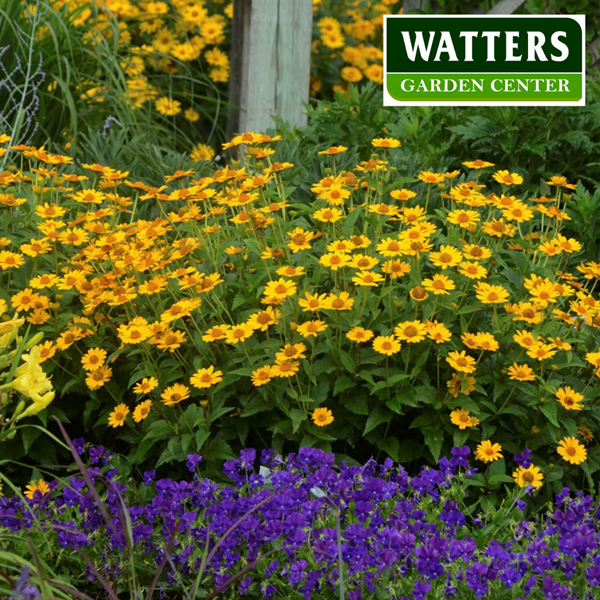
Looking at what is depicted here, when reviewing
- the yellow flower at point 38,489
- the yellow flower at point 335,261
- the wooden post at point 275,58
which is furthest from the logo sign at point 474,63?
the yellow flower at point 38,489

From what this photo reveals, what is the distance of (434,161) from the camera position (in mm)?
4156

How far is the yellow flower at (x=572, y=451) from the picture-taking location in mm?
2525

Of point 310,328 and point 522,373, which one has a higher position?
point 310,328

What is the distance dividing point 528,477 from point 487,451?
157 millimetres

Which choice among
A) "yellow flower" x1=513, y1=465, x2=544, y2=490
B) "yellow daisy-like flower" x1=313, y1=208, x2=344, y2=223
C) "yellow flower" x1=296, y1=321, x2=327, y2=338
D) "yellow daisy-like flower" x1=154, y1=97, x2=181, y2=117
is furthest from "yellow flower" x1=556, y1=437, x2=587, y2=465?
"yellow daisy-like flower" x1=154, y1=97, x2=181, y2=117

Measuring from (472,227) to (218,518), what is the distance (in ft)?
4.17

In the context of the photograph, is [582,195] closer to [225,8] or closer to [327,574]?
[327,574]

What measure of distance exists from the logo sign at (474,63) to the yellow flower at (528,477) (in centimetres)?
260

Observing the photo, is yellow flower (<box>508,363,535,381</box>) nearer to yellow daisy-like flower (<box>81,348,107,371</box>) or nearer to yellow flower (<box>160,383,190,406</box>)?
yellow flower (<box>160,383,190,406</box>)

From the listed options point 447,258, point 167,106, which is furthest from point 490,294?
point 167,106

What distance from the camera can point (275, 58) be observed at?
5.16 meters

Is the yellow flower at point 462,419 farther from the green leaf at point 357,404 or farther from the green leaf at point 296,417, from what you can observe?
the green leaf at point 296,417

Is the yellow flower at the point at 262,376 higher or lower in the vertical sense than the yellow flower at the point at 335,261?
lower

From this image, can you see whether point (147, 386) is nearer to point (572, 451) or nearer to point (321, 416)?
point (321, 416)
